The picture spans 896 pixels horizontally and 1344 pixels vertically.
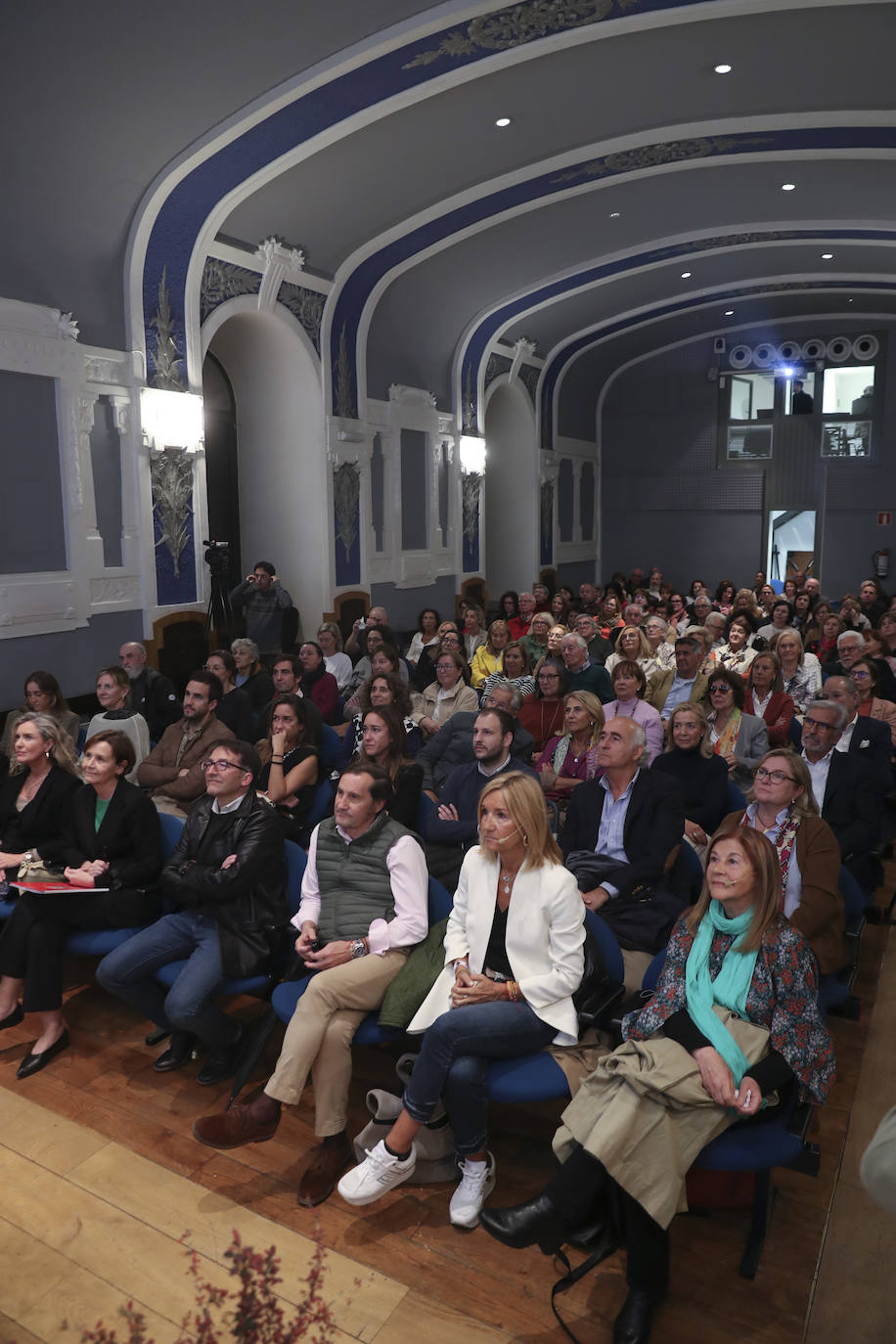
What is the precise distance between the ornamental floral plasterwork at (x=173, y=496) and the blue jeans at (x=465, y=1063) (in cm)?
590

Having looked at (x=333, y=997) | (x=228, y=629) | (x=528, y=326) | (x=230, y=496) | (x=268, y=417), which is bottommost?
(x=333, y=997)

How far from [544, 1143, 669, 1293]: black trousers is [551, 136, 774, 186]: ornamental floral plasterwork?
838 centimetres

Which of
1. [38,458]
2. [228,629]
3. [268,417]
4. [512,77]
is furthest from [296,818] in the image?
[268,417]

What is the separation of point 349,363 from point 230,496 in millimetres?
1807

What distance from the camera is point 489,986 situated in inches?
114

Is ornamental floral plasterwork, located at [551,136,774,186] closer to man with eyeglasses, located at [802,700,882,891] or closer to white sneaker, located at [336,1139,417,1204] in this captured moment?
man with eyeglasses, located at [802,700,882,891]

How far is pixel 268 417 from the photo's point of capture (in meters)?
9.81

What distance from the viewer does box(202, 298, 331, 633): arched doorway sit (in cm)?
957

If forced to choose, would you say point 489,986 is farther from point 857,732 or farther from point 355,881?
point 857,732

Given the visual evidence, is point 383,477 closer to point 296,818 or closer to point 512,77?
point 512,77

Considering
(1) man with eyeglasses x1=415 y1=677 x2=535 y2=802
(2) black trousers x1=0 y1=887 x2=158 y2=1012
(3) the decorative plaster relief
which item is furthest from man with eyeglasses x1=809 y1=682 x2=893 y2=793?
(3) the decorative plaster relief

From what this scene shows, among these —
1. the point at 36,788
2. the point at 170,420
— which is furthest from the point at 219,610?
the point at 36,788

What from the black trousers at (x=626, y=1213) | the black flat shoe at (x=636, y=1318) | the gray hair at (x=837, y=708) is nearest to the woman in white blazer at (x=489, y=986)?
the black trousers at (x=626, y=1213)

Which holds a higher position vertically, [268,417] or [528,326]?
[528,326]
